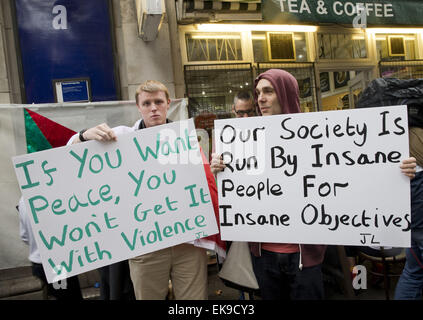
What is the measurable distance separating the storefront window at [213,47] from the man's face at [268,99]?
3.83 metres

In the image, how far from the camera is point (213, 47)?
5430 mm

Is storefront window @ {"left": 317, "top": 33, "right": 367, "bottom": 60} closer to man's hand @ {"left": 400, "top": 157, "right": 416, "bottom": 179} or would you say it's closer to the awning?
the awning

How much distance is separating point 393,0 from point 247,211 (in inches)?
235

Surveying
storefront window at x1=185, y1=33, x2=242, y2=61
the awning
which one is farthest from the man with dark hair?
storefront window at x1=185, y1=33, x2=242, y2=61

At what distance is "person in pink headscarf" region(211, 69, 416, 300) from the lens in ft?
5.38

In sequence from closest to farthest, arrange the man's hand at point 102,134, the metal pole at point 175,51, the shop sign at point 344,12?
the man's hand at point 102,134
the shop sign at point 344,12
the metal pole at point 175,51

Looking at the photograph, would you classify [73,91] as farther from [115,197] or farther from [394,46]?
[394,46]

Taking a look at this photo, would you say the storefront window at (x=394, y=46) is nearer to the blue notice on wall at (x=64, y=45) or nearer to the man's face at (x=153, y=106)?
the blue notice on wall at (x=64, y=45)

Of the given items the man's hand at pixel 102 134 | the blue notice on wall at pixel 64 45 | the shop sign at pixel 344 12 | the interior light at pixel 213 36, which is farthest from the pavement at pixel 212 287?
the shop sign at pixel 344 12

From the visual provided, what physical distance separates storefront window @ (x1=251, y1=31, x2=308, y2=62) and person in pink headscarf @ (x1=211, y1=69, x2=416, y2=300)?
4.11 meters

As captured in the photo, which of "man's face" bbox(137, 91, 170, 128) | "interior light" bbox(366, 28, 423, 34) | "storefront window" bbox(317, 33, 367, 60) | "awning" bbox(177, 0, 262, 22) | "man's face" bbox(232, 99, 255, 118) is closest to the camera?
"man's face" bbox(137, 91, 170, 128)

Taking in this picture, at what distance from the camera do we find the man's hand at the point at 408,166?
154 cm
